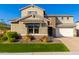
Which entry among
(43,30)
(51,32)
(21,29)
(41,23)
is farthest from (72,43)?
(21,29)

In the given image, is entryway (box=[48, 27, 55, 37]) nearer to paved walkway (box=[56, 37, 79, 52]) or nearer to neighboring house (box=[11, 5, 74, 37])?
neighboring house (box=[11, 5, 74, 37])

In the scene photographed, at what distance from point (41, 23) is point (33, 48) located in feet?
14.4

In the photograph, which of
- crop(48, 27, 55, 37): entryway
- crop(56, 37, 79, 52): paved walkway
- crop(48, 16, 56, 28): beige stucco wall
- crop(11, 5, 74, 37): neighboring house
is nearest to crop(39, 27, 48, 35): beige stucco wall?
crop(11, 5, 74, 37): neighboring house

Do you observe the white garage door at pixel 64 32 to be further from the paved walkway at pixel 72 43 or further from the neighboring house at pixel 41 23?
the paved walkway at pixel 72 43

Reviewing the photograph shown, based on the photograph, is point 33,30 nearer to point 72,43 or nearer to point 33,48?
point 33,48

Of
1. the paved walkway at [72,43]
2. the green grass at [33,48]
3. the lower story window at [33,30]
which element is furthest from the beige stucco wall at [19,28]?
the paved walkway at [72,43]

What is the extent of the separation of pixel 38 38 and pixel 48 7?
2902 millimetres

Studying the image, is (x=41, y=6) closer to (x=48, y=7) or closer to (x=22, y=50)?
(x=48, y=7)

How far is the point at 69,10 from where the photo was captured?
768 inches

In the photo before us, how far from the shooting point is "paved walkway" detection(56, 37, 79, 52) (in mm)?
19131

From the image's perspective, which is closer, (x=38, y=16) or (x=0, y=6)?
(x=0, y=6)

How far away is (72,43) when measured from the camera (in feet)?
67.0

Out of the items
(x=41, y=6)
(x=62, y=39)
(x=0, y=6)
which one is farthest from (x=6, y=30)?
(x=62, y=39)
